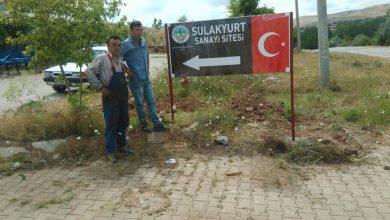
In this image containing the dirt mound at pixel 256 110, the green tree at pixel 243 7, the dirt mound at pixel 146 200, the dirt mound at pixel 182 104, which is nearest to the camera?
the dirt mound at pixel 146 200

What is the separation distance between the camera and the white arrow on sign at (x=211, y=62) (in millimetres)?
6527

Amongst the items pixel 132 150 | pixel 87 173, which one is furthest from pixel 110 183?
pixel 132 150

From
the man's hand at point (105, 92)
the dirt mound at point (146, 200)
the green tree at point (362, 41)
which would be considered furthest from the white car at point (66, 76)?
the green tree at point (362, 41)

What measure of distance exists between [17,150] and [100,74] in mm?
1997

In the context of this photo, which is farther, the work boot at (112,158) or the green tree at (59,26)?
the green tree at (59,26)

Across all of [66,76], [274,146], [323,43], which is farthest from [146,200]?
[66,76]

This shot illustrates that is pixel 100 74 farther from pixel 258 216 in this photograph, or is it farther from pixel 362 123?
pixel 362 123

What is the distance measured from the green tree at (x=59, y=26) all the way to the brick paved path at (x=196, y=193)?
2.07m

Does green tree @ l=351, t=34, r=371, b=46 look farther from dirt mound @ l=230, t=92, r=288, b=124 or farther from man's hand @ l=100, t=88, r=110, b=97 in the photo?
man's hand @ l=100, t=88, r=110, b=97

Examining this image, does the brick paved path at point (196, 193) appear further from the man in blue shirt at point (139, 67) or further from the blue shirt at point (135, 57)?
the blue shirt at point (135, 57)

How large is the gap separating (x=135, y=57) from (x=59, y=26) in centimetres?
132

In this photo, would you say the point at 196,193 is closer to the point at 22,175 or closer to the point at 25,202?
the point at 25,202

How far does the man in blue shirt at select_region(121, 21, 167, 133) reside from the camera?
6379mm

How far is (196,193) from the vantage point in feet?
15.5
